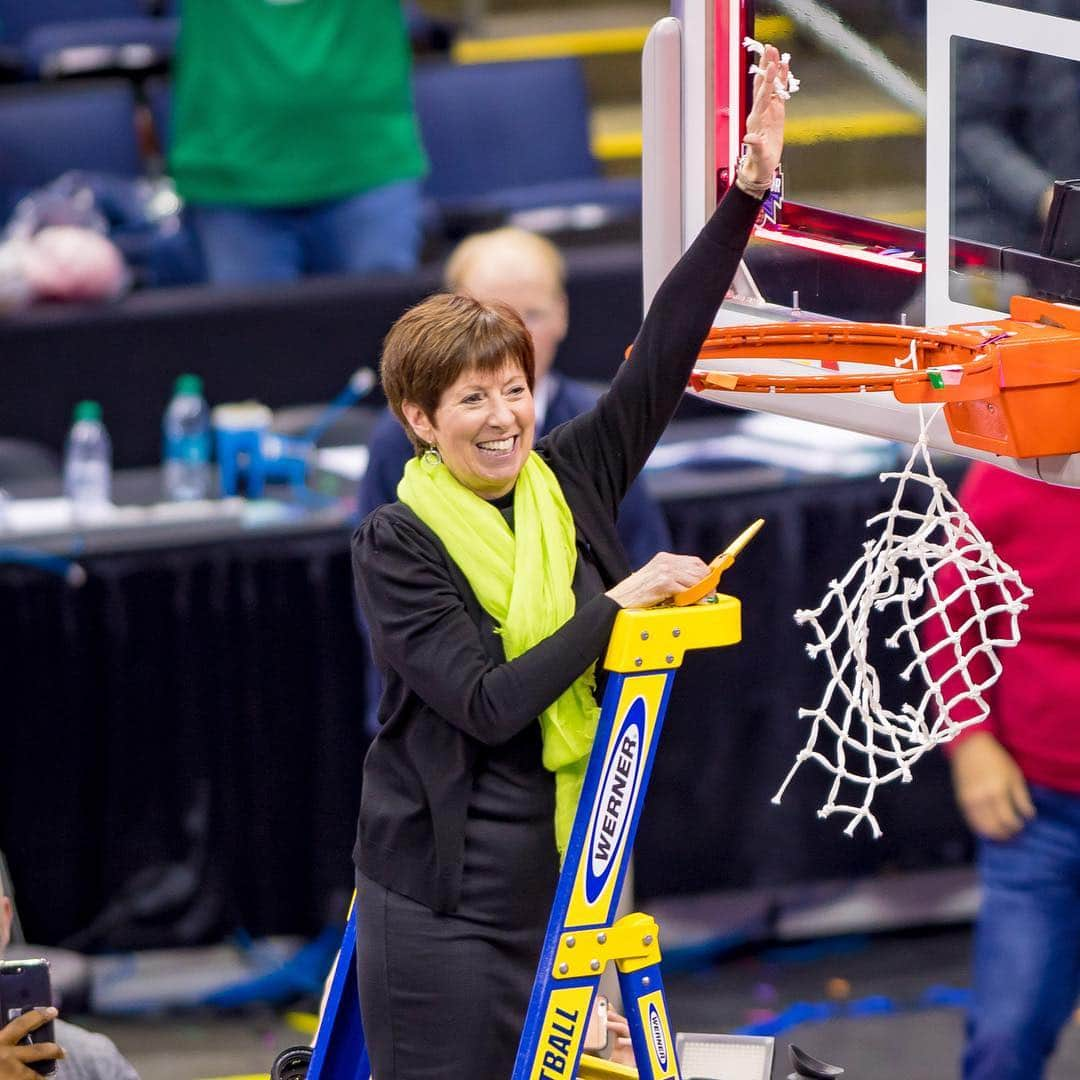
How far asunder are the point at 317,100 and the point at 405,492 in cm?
371

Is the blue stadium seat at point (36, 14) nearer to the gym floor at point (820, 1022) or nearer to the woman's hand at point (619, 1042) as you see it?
the gym floor at point (820, 1022)

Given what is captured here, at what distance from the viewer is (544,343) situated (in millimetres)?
3994

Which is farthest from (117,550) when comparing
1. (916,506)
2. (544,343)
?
(916,506)

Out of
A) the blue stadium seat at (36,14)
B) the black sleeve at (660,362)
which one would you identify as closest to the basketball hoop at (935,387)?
the black sleeve at (660,362)

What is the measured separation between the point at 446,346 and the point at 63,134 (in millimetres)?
4769

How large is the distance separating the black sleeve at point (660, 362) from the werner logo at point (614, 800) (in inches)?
13.2

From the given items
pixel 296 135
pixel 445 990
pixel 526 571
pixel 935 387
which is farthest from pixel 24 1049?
pixel 296 135

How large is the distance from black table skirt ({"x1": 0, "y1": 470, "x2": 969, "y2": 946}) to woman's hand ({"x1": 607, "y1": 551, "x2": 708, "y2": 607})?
2187 millimetres

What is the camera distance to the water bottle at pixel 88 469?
4898 mm

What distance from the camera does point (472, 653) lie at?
2.48 m

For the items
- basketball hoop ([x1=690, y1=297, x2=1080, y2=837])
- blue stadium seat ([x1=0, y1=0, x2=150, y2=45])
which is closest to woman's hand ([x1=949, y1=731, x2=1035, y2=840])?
basketball hoop ([x1=690, y1=297, x2=1080, y2=837])

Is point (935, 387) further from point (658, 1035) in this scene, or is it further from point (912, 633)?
point (658, 1035)

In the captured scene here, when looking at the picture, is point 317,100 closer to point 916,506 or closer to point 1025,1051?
point 916,506

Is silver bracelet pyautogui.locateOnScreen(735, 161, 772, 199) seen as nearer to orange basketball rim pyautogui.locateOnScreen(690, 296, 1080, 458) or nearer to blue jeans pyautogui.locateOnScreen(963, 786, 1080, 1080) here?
orange basketball rim pyautogui.locateOnScreen(690, 296, 1080, 458)
